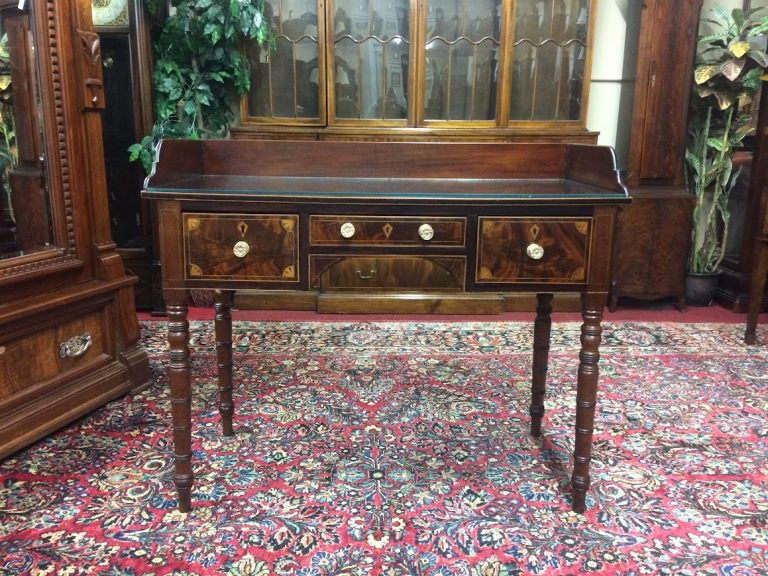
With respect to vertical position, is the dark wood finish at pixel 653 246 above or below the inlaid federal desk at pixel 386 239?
below

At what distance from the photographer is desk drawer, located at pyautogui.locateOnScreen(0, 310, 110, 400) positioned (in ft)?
6.93

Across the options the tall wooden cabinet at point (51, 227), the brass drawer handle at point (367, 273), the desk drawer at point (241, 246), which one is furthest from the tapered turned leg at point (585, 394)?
the brass drawer handle at point (367, 273)

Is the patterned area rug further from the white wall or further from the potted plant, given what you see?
the white wall

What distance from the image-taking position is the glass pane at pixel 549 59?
12.8 ft

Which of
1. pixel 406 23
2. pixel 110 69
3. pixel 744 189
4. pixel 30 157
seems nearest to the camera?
pixel 30 157

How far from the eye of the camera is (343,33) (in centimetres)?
387

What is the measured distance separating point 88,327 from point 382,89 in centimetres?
238

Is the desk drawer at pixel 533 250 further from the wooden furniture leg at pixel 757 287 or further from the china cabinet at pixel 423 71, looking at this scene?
the china cabinet at pixel 423 71

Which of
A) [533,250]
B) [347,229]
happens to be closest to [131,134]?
[347,229]

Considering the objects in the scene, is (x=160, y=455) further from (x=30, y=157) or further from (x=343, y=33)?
(x=343, y=33)

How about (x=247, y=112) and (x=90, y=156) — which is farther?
(x=247, y=112)

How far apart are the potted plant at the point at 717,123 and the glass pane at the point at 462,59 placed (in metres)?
1.25

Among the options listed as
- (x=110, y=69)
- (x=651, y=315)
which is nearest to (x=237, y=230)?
(x=110, y=69)

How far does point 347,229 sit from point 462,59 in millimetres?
2636
